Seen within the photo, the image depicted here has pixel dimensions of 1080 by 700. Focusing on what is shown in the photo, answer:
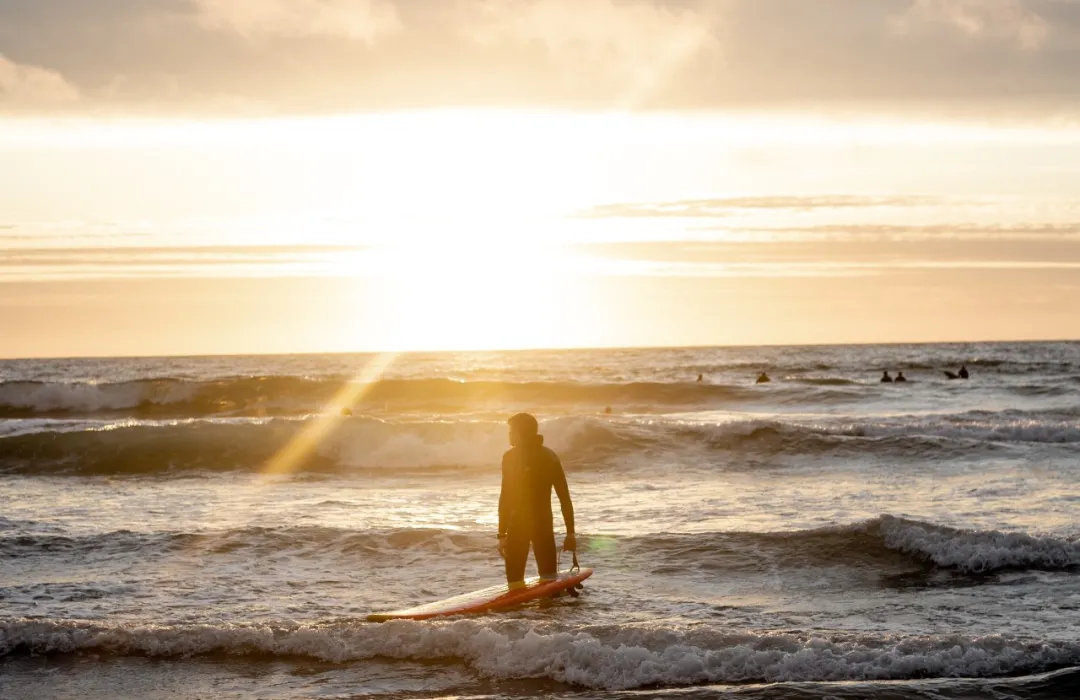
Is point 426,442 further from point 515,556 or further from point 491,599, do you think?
point 491,599

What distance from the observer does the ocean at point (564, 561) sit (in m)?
8.91

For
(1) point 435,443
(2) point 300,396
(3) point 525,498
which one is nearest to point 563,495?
(3) point 525,498

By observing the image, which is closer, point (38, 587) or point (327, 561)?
point (38, 587)

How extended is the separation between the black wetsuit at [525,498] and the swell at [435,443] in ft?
42.2

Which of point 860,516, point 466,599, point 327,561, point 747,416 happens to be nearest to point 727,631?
point 466,599

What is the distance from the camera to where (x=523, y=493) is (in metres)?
11.2

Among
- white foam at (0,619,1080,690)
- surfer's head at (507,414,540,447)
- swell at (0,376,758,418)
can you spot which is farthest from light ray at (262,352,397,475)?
swell at (0,376,758,418)

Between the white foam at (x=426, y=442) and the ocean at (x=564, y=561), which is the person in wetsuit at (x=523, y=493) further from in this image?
the white foam at (x=426, y=442)

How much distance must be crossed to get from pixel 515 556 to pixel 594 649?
2335 millimetres

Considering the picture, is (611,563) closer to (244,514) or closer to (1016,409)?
(244,514)

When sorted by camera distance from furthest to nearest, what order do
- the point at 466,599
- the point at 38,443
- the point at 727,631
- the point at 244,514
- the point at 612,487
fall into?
the point at 38,443, the point at 612,487, the point at 244,514, the point at 466,599, the point at 727,631

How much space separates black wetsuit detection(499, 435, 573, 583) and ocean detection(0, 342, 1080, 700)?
2.40 ft

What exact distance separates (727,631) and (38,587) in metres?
7.83

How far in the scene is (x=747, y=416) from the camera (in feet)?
131
